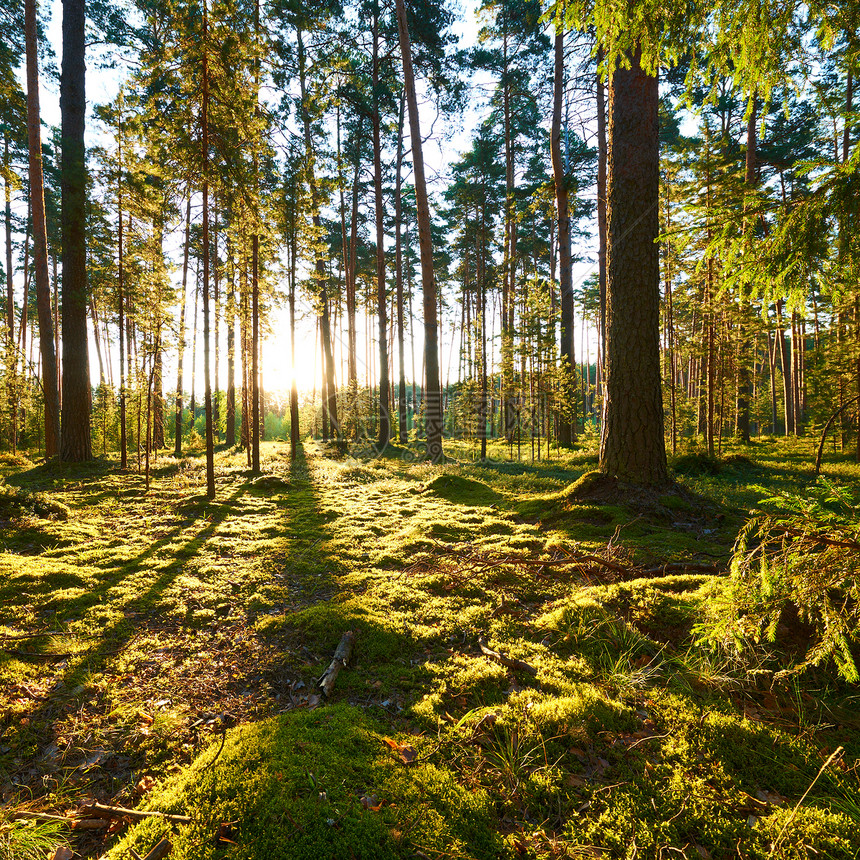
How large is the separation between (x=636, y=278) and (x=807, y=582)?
4670 mm

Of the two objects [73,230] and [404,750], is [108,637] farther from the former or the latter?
[73,230]

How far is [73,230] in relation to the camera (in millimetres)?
11234

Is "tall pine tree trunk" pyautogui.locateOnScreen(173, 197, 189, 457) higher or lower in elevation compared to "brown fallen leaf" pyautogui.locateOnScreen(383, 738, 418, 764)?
higher

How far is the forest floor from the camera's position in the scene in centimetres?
157

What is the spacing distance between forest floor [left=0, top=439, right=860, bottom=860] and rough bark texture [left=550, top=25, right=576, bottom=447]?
9.49 metres

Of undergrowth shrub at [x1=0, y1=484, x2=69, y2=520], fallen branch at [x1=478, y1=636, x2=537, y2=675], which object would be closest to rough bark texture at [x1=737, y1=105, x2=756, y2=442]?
fallen branch at [x1=478, y1=636, x2=537, y2=675]

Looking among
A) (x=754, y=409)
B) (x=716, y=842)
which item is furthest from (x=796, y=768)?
(x=754, y=409)

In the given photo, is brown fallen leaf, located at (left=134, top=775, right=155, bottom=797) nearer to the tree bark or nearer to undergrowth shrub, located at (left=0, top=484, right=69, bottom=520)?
undergrowth shrub, located at (left=0, top=484, right=69, bottom=520)

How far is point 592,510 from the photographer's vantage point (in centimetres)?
529

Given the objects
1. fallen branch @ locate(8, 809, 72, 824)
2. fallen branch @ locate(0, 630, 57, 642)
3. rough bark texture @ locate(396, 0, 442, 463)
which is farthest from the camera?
rough bark texture @ locate(396, 0, 442, 463)

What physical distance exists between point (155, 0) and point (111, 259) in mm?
5886

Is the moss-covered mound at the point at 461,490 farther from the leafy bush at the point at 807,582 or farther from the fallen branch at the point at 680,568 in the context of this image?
the leafy bush at the point at 807,582

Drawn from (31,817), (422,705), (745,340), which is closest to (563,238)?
(745,340)

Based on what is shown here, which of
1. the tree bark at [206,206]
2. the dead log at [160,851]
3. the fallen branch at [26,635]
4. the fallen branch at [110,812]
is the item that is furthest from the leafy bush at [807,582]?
the tree bark at [206,206]
